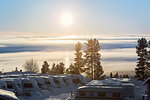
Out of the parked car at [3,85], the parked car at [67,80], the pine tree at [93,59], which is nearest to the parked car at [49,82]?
the parked car at [67,80]

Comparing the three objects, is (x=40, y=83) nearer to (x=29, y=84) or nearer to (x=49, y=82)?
(x=49, y=82)

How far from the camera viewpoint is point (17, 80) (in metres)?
28.2

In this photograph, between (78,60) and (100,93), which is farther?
(78,60)

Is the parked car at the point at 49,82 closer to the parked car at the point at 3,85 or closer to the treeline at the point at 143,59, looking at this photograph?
the parked car at the point at 3,85

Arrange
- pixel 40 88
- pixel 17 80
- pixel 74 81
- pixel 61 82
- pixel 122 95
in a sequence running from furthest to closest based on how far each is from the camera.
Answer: pixel 74 81 → pixel 61 82 → pixel 40 88 → pixel 17 80 → pixel 122 95

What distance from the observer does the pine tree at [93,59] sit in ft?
166

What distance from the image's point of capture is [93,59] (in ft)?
166

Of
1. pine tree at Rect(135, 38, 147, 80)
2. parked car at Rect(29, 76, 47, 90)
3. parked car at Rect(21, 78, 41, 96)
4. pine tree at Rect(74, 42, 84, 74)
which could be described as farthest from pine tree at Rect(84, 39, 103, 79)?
parked car at Rect(21, 78, 41, 96)

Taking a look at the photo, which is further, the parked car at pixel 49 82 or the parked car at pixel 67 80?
the parked car at pixel 67 80

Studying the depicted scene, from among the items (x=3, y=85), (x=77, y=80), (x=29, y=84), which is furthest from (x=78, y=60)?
(x=3, y=85)

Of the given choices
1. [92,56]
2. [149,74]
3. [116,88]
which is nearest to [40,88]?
[116,88]

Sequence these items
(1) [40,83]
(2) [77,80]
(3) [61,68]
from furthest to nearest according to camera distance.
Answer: (3) [61,68]
(2) [77,80]
(1) [40,83]

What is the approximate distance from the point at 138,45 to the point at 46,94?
2528cm

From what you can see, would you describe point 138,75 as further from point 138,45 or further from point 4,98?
point 4,98
